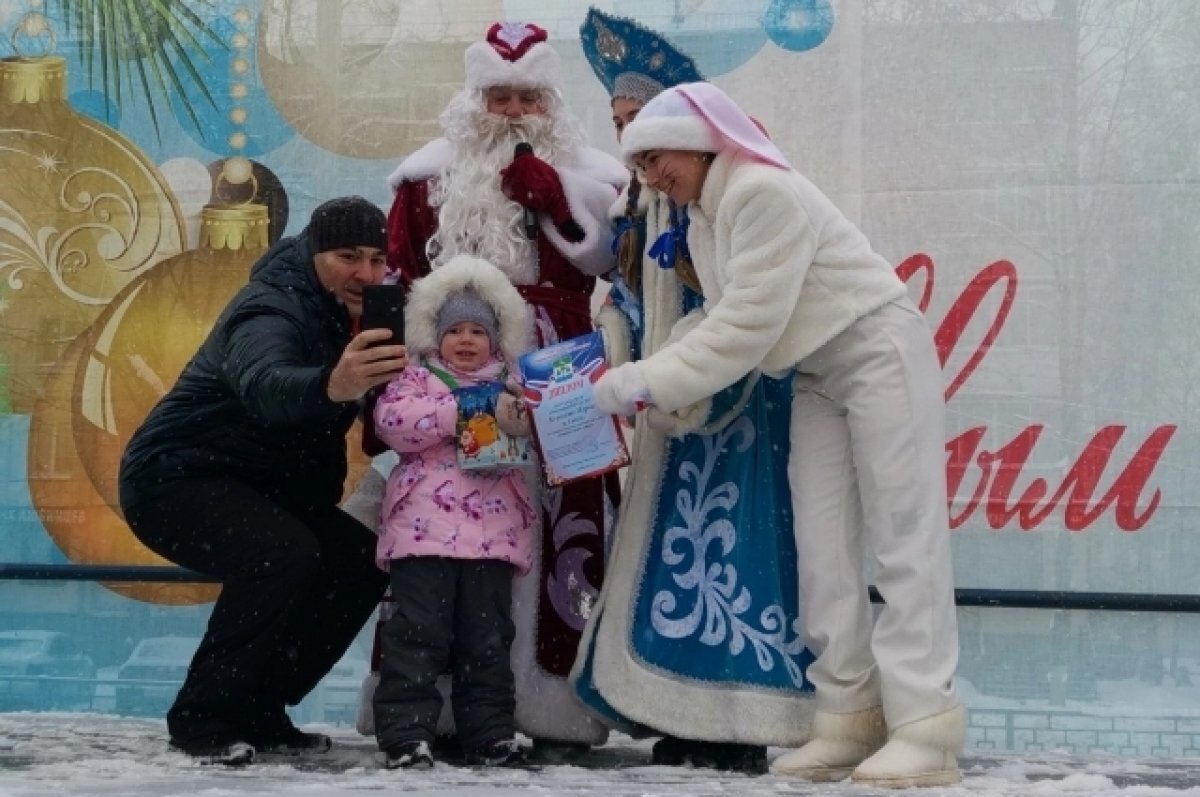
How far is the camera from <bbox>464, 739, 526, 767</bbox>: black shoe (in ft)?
14.5

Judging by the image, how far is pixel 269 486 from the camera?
478 cm

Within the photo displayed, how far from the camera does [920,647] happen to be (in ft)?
13.9

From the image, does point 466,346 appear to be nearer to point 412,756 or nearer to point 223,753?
point 412,756

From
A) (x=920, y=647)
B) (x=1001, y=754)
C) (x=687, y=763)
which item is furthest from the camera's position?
(x=1001, y=754)

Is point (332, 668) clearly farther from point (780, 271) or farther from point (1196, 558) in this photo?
point (1196, 558)

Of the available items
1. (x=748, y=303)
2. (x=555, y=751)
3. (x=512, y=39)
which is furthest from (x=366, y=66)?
(x=555, y=751)

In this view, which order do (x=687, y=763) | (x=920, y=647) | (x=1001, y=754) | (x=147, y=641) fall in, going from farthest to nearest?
(x=147, y=641)
(x=1001, y=754)
(x=687, y=763)
(x=920, y=647)

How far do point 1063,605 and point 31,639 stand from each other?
9.23 ft

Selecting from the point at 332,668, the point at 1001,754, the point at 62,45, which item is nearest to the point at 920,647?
the point at 1001,754

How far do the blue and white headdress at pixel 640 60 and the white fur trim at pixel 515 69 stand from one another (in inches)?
5.7

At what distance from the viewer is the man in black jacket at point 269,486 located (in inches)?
177

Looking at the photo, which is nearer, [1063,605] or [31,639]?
[1063,605]

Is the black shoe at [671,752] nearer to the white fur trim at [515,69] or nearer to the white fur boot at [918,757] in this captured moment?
the white fur boot at [918,757]

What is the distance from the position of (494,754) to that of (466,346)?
2.97ft
